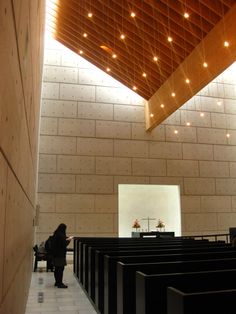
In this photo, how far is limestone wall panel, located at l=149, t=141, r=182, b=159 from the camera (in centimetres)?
1304

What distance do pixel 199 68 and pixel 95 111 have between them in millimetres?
4923

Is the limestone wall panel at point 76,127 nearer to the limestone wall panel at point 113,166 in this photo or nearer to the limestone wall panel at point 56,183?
the limestone wall panel at point 113,166

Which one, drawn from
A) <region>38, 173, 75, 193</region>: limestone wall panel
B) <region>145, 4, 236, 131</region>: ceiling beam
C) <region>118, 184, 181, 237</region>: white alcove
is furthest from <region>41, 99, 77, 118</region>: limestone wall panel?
<region>118, 184, 181, 237</region>: white alcove

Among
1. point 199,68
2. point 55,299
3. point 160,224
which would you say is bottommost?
point 55,299

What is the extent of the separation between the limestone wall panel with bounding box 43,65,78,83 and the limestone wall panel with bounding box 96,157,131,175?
3.26 meters

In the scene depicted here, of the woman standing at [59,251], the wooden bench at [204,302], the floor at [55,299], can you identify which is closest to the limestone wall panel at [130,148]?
the floor at [55,299]

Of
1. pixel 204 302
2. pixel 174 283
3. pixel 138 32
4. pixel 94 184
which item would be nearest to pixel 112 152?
pixel 94 184

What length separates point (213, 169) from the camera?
A: 13.4m

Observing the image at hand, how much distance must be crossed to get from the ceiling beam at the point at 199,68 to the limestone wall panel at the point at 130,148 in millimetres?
958

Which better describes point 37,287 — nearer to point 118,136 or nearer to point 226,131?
point 118,136

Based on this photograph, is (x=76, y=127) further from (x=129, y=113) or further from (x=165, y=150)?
(x=165, y=150)

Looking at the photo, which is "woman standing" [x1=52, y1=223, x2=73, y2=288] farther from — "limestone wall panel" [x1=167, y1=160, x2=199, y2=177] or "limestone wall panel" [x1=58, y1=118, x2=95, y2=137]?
"limestone wall panel" [x1=167, y1=160, x2=199, y2=177]

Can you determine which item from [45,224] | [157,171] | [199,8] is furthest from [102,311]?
[157,171]

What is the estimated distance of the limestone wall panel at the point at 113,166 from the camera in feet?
40.9
